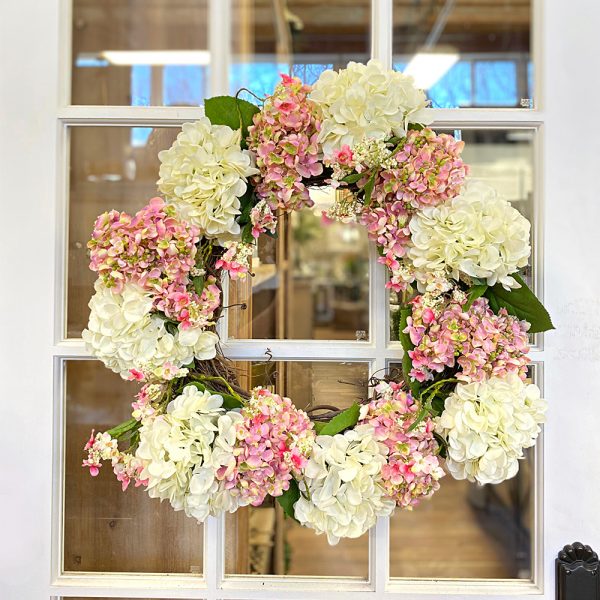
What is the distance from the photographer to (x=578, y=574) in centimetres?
98

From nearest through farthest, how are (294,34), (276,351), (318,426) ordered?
(318,426), (276,351), (294,34)

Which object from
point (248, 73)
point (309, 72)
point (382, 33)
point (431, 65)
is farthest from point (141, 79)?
point (382, 33)

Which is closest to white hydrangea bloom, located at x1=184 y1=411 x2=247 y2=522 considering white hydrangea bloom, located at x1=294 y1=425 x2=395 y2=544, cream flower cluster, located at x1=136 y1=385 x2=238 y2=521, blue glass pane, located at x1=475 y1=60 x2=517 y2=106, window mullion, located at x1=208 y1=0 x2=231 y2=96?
cream flower cluster, located at x1=136 y1=385 x2=238 y2=521

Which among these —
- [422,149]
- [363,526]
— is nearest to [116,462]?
[363,526]

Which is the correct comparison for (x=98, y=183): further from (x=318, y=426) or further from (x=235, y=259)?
(x=318, y=426)

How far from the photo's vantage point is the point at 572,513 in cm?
100

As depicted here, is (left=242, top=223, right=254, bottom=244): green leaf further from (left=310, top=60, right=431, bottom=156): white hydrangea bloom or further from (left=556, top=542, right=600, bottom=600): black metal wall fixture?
(left=556, top=542, right=600, bottom=600): black metal wall fixture

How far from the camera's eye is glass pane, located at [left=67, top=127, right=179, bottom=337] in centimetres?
106

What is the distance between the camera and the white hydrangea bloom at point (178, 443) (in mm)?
821

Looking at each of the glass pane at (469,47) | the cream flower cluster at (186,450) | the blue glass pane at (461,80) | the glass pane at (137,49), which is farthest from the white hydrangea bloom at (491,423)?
the blue glass pane at (461,80)

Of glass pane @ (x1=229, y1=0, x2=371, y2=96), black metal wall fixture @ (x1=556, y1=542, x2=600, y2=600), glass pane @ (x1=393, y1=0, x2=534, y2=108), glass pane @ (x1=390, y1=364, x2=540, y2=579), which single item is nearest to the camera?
black metal wall fixture @ (x1=556, y1=542, x2=600, y2=600)

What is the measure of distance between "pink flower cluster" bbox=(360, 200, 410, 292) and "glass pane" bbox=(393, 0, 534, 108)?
88.2 inches

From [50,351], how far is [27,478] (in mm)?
223

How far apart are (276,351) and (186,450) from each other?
0.26 m
